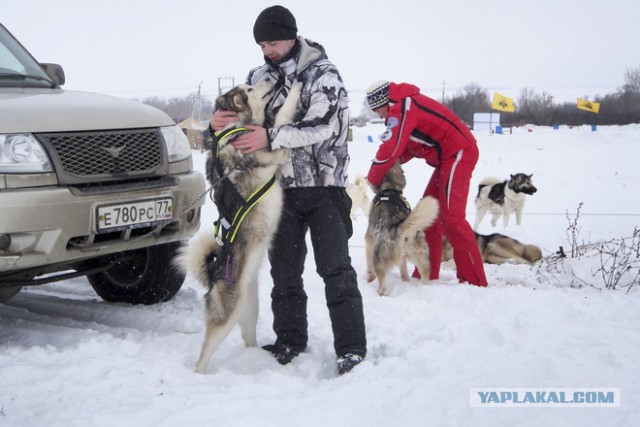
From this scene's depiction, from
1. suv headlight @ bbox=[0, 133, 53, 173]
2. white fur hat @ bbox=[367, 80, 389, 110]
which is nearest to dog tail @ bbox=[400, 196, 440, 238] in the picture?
white fur hat @ bbox=[367, 80, 389, 110]

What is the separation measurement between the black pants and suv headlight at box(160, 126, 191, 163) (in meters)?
1.04

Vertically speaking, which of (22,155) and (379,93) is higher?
(379,93)

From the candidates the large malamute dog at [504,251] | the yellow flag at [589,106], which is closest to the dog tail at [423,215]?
the large malamute dog at [504,251]

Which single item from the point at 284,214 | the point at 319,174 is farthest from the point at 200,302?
the point at 319,174

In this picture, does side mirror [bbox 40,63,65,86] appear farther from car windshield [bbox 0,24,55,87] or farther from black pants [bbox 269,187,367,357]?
black pants [bbox 269,187,367,357]

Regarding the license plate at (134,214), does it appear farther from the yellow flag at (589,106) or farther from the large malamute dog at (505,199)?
the yellow flag at (589,106)

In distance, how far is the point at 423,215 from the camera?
4.65 metres

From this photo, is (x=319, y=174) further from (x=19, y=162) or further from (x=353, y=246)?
(x=353, y=246)

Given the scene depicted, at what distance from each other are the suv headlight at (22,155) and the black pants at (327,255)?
53.8 inches

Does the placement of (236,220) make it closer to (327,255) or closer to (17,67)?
(327,255)

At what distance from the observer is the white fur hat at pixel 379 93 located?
15.8 ft

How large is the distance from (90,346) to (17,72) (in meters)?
2.15

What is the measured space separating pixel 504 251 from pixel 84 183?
4502 millimetres

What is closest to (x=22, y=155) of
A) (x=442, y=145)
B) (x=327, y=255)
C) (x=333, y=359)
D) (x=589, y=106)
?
(x=327, y=255)
